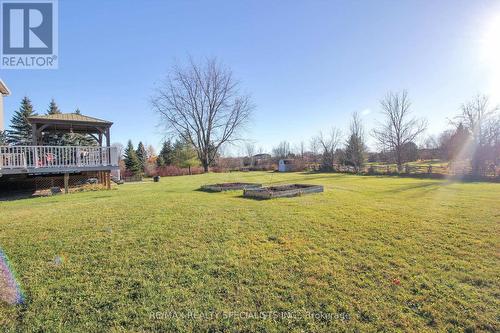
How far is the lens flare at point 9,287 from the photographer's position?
2.61 m

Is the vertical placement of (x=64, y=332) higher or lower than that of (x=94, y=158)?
lower

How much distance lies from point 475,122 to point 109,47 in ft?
101

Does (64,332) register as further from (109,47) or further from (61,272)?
(109,47)

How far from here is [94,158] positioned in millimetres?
10953

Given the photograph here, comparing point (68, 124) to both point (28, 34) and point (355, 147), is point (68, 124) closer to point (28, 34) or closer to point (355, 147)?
point (28, 34)

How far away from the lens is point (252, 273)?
3.16m

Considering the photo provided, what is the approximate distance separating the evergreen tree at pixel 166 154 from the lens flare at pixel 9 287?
101ft

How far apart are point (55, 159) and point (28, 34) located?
472 cm

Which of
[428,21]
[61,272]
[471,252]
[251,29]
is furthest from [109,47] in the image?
[471,252]

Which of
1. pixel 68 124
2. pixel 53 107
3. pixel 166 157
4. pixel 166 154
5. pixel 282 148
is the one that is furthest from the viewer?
pixel 282 148

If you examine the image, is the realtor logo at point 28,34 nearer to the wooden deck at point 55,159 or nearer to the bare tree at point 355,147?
the wooden deck at point 55,159

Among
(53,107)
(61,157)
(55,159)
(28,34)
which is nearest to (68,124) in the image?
(61,157)

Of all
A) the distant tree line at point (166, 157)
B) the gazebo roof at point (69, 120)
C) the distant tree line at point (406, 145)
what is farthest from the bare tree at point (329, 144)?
the gazebo roof at point (69, 120)

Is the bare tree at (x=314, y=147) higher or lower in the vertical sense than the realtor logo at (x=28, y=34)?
lower
